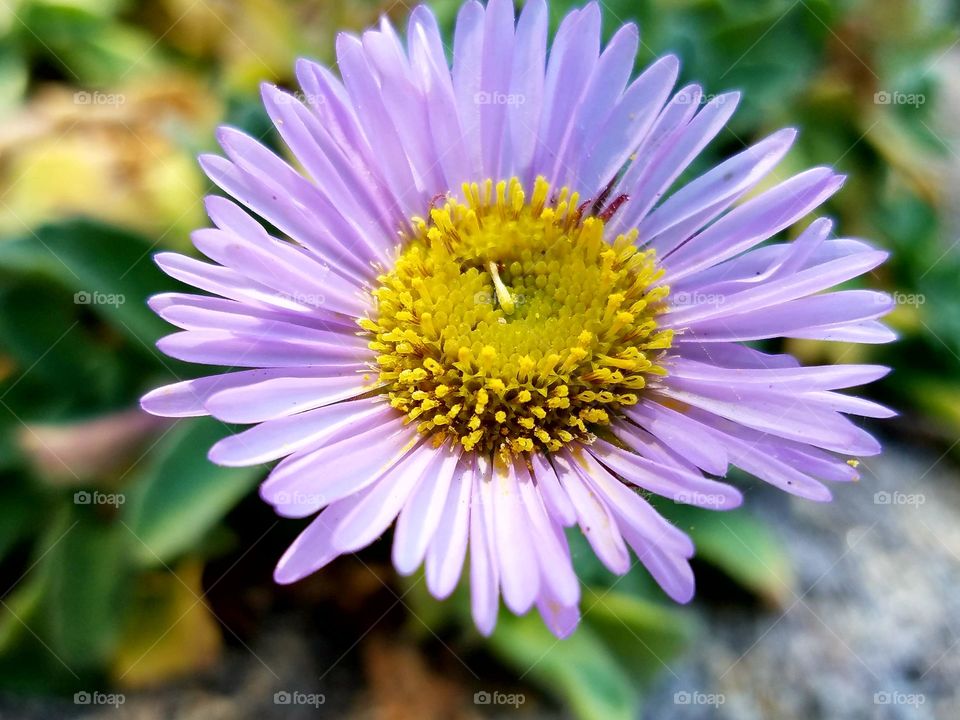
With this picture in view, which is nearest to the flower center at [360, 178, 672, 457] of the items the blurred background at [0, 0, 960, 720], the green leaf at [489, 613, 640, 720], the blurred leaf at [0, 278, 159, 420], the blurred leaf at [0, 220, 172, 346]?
the blurred background at [0, 0, 960, 720]

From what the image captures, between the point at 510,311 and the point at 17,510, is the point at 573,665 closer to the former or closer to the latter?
the point at 510,311

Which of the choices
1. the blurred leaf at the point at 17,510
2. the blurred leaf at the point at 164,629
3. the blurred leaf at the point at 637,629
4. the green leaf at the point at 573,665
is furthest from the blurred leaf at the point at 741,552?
the blurred leaf at the point at 17,510

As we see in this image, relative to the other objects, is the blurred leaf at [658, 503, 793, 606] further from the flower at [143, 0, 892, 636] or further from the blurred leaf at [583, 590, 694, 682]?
the flower at [143, 0, 892, 636]

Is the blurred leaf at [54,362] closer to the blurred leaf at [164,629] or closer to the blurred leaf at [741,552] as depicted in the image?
the blurred leaf at [164,629]

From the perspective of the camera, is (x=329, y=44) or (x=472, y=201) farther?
(x=329, y=44)

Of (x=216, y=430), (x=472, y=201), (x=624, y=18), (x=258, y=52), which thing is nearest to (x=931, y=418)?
(x=624, y=18)

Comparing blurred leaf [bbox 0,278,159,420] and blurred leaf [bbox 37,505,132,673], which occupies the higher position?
blurred leaf [bbox 0,278,159,420]

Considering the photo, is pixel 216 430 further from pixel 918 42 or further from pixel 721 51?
pixel 918 42
